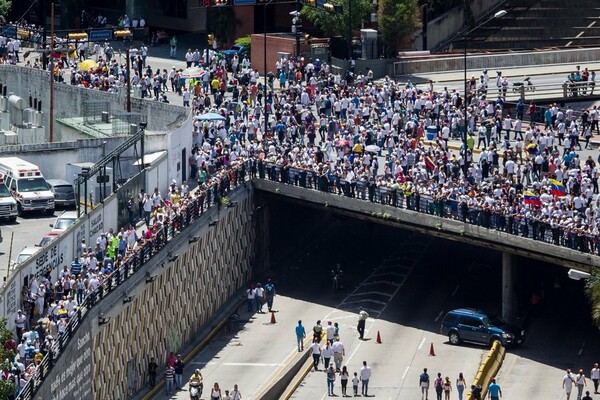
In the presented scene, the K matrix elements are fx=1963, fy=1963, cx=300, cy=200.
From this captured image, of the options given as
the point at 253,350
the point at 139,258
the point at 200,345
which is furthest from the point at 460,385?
the point at 139,258

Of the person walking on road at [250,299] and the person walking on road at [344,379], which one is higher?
the person walking on road at [250,299]

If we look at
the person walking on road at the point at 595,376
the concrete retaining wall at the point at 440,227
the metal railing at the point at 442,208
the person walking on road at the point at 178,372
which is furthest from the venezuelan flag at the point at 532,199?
the person walking on road at the point at 178,372

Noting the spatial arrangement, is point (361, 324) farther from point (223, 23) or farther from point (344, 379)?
point (223, 23)

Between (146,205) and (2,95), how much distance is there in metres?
30.5

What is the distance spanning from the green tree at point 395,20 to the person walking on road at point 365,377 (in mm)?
36597

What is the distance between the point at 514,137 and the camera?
308ft

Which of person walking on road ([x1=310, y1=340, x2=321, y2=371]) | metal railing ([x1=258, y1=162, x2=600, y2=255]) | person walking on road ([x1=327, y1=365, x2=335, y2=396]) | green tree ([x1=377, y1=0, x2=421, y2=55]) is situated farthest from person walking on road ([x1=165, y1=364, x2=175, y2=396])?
green tree ([x1=377, y1=0, x2=421, y2=55])

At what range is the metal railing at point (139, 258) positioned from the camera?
6488cm

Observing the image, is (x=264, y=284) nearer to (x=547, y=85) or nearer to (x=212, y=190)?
(x=212, y=190)

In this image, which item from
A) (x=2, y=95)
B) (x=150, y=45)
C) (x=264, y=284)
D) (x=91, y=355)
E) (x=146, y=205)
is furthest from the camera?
(x=150, y=45)

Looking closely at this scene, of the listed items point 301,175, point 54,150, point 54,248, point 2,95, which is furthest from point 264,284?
point 2,95

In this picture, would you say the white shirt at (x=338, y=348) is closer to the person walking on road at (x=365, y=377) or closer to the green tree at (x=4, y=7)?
the person walking on road at (x=365, y=377)

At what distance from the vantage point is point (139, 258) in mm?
75438

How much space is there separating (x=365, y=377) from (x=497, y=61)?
129 feet
